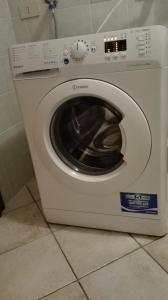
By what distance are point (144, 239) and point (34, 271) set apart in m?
0.46

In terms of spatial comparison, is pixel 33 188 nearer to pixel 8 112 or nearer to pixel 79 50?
pixel 8 112

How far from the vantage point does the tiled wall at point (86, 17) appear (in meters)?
1.21

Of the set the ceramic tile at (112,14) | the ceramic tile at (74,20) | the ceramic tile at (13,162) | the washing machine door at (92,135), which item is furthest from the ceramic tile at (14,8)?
the washing machine door at (92,135)

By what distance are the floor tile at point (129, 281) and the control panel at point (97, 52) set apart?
708 mm

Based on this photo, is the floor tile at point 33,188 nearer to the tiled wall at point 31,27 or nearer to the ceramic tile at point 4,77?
the tiled wall at point 31,27

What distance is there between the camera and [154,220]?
1013 mm

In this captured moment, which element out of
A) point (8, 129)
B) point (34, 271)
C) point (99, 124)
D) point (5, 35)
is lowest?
point (34, 271)

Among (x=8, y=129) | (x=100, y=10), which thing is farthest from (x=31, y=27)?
(x=8, y=129)

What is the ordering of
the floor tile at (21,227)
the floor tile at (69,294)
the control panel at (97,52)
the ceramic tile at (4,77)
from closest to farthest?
1. the control panel at (97,52)
2. the floor tile at (69,294)
3. the floor tile at (21,227)
4. the ceramic tile at (4,77)

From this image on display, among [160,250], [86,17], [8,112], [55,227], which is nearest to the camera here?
[160,250]

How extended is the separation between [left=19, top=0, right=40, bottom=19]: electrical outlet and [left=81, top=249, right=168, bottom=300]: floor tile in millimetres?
1323

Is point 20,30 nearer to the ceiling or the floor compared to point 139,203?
nearer to the ceiling

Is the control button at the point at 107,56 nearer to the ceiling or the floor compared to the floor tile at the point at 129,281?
nearer to the ceiling

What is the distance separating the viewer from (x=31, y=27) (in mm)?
1457
